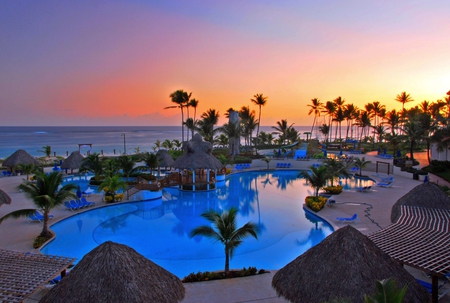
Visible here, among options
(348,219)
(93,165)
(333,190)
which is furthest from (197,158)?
(348,219)

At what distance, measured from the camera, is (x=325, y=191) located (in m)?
20.7

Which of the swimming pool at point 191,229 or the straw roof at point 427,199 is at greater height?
the straw roof at point 427,199

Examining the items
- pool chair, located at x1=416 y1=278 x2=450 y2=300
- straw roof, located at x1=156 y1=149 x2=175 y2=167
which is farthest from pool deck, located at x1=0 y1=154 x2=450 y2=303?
straw roof, located at x1=156 y1=149 x2=175 y2=167

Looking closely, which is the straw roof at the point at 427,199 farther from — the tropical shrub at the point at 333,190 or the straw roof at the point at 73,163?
the straw roof at the point at 73,163

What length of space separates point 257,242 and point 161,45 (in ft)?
66.8

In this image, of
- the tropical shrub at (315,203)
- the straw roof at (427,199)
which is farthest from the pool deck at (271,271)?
the straw roof at (427,199)

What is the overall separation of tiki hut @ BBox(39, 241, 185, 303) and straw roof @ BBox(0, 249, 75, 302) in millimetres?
583

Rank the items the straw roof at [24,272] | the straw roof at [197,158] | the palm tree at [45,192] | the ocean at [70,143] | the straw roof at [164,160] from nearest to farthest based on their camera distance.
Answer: the straw roof at [24,272], the palm tree at [45,192], the straw roof at [197,158], the straw roof at [164,160], the ocean at [70,143]

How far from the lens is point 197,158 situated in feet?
72.2

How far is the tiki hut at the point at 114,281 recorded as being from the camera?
5484 mm

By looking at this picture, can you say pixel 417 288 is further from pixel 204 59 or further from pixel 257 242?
pixel 204 59

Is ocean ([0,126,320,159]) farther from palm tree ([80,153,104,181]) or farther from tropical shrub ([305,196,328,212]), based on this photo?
tropical shrub ([305,196,328,212])

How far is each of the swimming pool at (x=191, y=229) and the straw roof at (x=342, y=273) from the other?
158 inches

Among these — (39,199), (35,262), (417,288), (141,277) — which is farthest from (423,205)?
(39,199)
